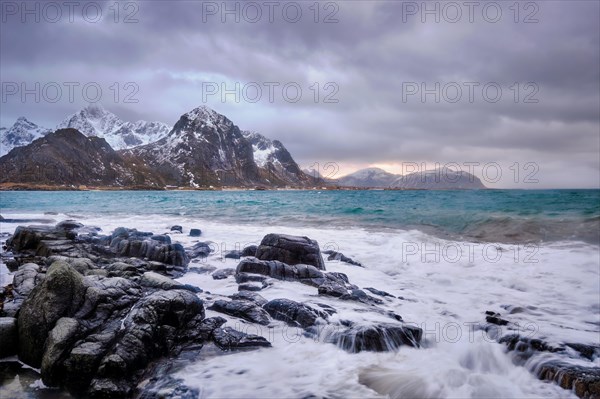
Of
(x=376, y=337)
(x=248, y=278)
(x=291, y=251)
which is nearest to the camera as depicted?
(x=376, y=337)

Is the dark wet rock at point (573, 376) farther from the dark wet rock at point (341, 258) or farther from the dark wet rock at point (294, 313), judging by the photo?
the dark wet rock at point (341, 258)

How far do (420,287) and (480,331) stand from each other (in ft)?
12.3

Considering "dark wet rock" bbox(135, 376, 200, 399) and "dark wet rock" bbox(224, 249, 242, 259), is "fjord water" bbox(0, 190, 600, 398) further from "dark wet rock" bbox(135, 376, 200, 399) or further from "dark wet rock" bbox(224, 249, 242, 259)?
"dark wet rock" bbox(224, 249, 242, 259)

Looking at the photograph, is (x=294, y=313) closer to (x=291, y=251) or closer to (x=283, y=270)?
(x=283, y=270)

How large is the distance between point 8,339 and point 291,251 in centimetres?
861

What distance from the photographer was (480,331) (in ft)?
26.4

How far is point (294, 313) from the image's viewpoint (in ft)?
26.5

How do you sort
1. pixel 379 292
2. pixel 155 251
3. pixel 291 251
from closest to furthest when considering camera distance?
pixel 379 292 → pixel 291 251 → pixel 155 251

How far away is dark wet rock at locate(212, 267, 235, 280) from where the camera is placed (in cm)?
1159

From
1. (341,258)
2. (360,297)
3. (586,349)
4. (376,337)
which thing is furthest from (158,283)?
(586,349)

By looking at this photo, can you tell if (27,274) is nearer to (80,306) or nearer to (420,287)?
(80,306)

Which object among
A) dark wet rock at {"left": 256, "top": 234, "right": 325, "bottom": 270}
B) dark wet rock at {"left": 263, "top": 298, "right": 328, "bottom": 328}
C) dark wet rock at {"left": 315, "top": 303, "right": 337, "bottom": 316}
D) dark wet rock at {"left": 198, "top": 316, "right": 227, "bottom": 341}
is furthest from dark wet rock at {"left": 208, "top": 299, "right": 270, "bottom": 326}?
dark wet rock at {"left": 256, "top": 234, "right": 325, "bottom": 270}

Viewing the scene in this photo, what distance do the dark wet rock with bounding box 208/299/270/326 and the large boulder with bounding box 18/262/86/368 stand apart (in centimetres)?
284

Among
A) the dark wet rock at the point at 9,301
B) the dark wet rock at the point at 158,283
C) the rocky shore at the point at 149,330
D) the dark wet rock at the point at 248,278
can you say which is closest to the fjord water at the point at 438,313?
the rocky shore at the point at 149,330
